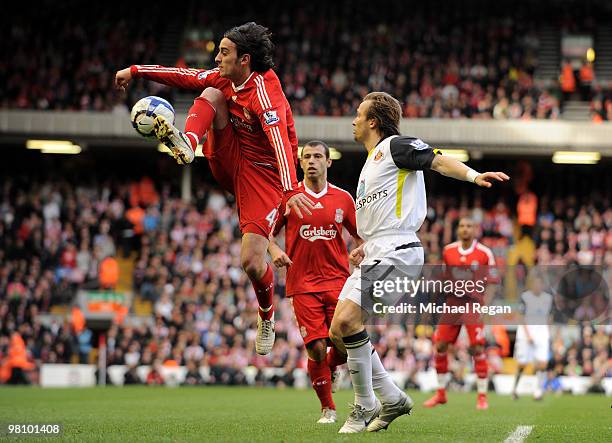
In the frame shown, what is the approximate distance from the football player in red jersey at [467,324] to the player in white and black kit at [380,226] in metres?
5.74

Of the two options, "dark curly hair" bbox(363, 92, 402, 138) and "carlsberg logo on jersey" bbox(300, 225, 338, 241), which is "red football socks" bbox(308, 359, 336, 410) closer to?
"carlsberg logo on jersey" bbox(300, 225, 338, 241)

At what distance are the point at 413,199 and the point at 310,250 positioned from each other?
2.89 m

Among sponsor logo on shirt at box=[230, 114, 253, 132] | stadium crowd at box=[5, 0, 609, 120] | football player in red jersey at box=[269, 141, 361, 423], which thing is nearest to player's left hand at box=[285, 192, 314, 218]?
sponsor logo on shirt at box=[230, 114, 253, 132]

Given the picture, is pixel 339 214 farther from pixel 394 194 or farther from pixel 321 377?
pixel 394 194

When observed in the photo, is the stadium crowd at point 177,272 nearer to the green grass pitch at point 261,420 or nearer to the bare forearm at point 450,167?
the green grass pitch at point 261,420

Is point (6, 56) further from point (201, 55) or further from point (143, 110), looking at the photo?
point (143, 110)

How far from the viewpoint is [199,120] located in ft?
28.3

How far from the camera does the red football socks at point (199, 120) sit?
834cm

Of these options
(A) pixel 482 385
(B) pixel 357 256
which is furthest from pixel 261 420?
(A) pixel 482 385

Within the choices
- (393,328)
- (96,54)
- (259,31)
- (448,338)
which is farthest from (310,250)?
(96,54)

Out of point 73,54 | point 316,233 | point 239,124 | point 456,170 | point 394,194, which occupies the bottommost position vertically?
point 316,233

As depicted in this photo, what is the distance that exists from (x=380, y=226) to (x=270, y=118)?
1.50 metres

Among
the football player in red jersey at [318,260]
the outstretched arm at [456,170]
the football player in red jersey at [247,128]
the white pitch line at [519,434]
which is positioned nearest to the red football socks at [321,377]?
the football player in red jersey at [318,260]

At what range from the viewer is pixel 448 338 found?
1379 cm
